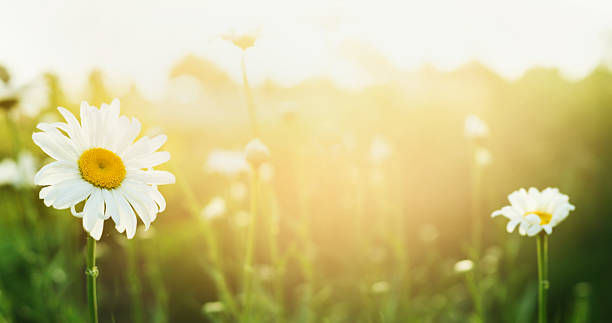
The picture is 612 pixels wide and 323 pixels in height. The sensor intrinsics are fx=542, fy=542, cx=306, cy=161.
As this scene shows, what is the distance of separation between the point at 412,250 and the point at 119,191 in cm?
249

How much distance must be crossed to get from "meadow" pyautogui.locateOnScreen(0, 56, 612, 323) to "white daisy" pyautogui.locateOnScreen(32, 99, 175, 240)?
4.07 ft

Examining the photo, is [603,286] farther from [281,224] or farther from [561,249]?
[281,224]

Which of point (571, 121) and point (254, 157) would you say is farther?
point (571, 121)

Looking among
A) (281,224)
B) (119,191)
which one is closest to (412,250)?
(281,224)

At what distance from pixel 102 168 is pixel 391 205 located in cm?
180

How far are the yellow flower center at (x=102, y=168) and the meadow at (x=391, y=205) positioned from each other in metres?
1.26

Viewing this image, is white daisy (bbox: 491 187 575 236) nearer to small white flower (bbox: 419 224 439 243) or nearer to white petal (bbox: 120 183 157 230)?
white petal (bbox: 120 183 157 230)

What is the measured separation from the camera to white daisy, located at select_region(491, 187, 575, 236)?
0.96 m

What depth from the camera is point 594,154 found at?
3396 millimetres

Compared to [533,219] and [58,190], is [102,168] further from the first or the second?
[533,219]

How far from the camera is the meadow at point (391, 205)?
8.05 feet

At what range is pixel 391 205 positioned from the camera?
249 centimetres

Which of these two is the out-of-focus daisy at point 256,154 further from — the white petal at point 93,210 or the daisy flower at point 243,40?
the white petal at point 93,210

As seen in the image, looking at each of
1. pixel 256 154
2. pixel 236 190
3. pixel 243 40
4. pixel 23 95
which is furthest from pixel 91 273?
pixel 236 190
